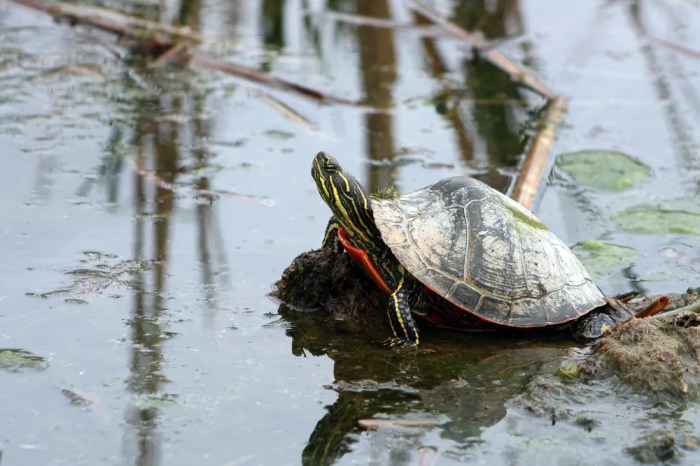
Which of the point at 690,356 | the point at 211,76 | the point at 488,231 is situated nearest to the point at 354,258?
the point at 488,231

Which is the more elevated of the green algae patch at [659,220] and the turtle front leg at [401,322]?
the green algae patch at [659,220]

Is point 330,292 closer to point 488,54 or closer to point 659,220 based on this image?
point 659,220

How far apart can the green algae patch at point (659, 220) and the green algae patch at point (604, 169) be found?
0.45 meters

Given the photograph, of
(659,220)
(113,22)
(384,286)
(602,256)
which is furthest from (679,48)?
(384,286)

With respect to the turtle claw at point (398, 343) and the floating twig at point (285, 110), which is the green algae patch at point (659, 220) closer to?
the turtle claw at point (398, 343)

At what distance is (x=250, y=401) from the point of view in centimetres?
414

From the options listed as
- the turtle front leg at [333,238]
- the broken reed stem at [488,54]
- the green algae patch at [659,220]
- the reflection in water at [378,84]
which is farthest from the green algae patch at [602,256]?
the broken reed stem at [488,54]

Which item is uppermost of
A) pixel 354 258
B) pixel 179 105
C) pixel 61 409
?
pixel 179 105

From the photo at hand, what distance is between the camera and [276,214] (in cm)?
636

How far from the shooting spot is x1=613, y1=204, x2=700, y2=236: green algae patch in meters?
6.49

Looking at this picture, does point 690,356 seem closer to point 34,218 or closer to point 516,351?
point 516,351

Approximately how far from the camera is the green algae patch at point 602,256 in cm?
589

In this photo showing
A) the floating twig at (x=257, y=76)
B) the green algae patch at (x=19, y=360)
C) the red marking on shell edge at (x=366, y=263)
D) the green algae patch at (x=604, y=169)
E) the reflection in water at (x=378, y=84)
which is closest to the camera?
the green algae patch at (x=19, y=360)

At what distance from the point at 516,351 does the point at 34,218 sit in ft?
9.94
